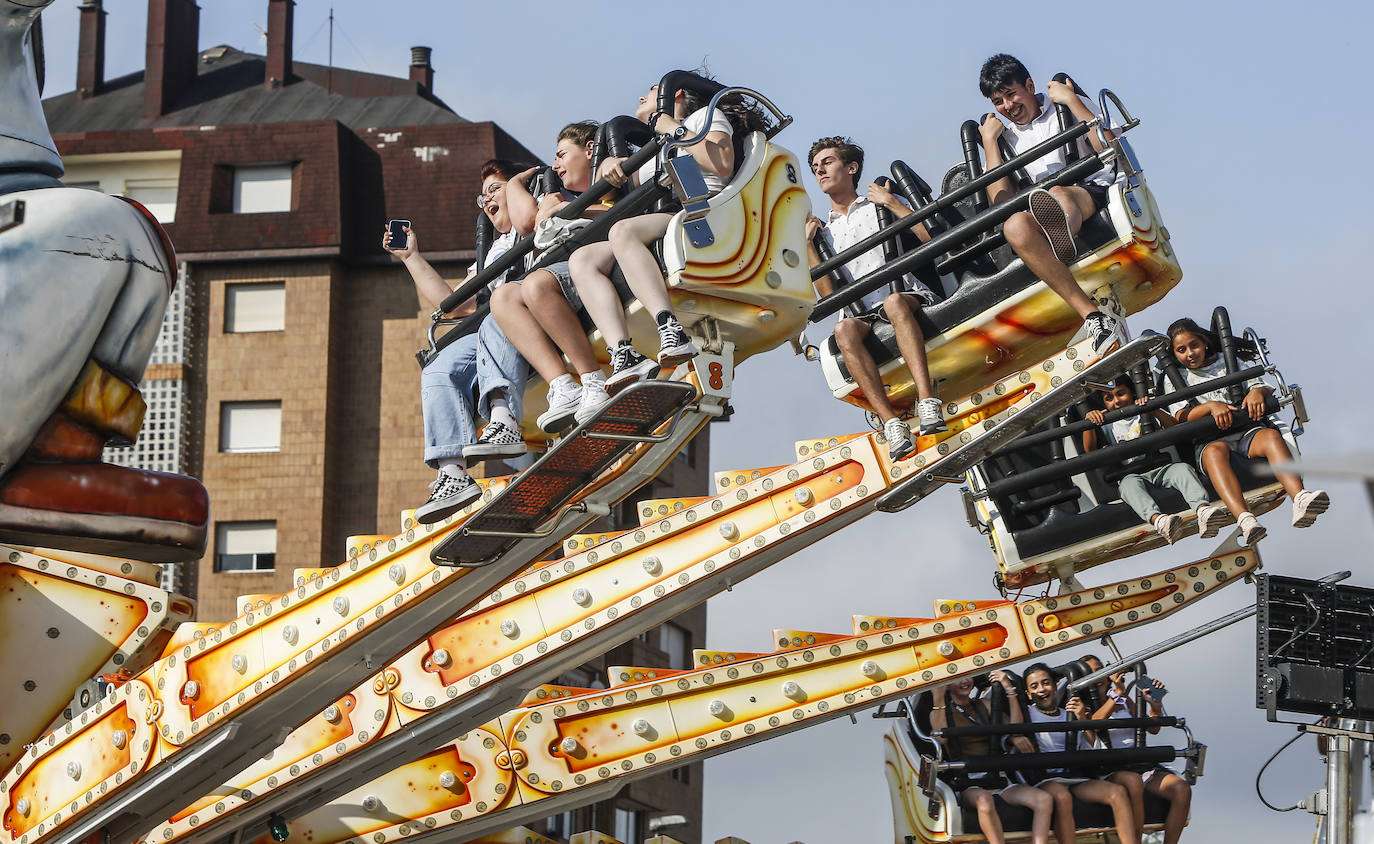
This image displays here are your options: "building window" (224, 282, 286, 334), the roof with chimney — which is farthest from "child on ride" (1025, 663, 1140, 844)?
the roof with chimney

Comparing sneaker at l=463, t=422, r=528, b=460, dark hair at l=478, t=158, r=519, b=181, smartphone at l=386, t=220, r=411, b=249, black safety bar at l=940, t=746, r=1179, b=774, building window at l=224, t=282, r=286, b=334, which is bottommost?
black safety bar at l=940, t=746, r=1179, b=774

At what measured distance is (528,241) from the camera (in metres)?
10.6

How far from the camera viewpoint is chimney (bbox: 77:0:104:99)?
126ft

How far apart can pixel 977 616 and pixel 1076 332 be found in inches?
99.9

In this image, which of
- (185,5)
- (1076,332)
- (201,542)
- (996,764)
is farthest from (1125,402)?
(185,5)

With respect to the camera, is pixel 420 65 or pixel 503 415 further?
pixel 420 65

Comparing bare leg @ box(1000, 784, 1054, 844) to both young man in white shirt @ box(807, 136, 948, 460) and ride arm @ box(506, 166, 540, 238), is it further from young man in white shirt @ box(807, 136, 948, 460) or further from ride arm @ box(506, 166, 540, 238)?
ride arm @ box(506, 166, 540, 238)

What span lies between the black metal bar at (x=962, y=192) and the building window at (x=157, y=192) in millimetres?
25190

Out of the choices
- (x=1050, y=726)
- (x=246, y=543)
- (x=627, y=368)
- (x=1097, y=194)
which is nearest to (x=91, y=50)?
(x=246, y=543)

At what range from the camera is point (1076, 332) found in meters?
11.8

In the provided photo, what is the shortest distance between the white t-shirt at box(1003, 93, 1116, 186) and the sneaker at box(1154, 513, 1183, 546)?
282 centimetres

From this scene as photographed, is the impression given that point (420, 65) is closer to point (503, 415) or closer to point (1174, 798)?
point (1174, 798)

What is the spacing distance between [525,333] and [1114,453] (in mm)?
4937

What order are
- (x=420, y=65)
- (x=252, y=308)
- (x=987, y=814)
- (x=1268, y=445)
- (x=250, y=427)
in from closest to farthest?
(x=1268, y=445) < (x=987, y=814) < (x=250, y=427) < (x=252, y=308) < (x=420, y=65)
